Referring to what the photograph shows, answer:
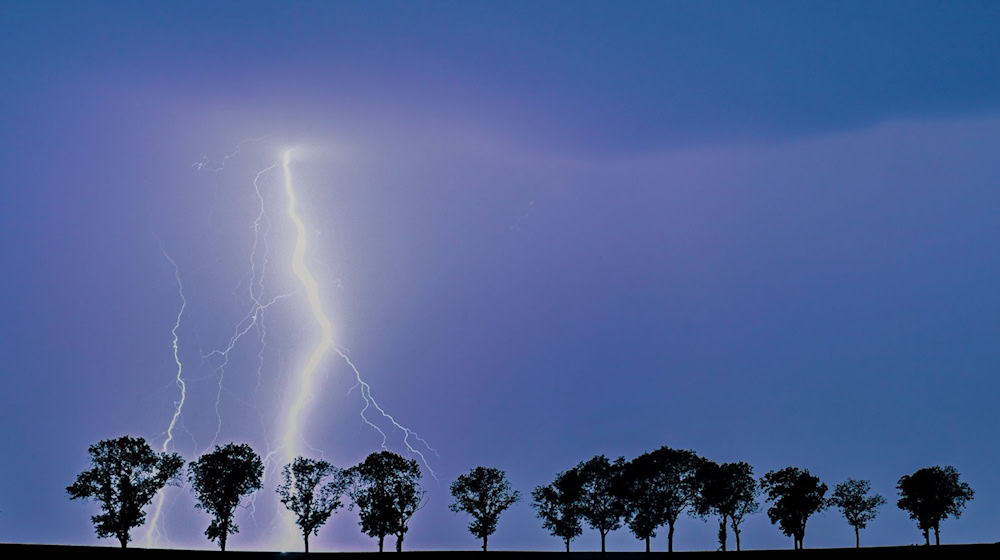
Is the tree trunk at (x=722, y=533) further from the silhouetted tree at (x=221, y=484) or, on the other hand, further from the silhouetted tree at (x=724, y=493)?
the silhouetted tree at (x=221, y=484)

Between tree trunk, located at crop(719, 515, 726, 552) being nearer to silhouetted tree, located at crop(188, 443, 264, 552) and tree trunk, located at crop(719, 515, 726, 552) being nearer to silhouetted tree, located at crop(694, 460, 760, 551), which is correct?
silhouetted tree, located at crop(694, 460, 760, 551)

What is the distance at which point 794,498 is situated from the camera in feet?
298

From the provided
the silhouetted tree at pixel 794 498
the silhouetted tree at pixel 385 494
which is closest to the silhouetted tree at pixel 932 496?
the silhouetted tree at pixel 794 498

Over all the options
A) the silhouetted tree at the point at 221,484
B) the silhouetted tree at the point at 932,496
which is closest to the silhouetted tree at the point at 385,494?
the silhouetted tree at the point at 221,484

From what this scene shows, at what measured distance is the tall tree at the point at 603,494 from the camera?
89688 mm

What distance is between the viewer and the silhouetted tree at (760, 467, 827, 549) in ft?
298

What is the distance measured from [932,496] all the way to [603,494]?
37.5 metres

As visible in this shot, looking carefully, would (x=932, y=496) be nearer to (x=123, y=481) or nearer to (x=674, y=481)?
(x=674, y=481)

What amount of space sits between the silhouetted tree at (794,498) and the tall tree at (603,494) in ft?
53.8

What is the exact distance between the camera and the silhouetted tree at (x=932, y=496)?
9219 cm

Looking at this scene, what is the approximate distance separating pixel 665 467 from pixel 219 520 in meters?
47.3

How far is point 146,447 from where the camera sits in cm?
8050

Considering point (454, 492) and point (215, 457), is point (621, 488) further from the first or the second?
point (215, 457)

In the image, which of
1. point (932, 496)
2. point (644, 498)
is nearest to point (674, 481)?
point (644, 498)
